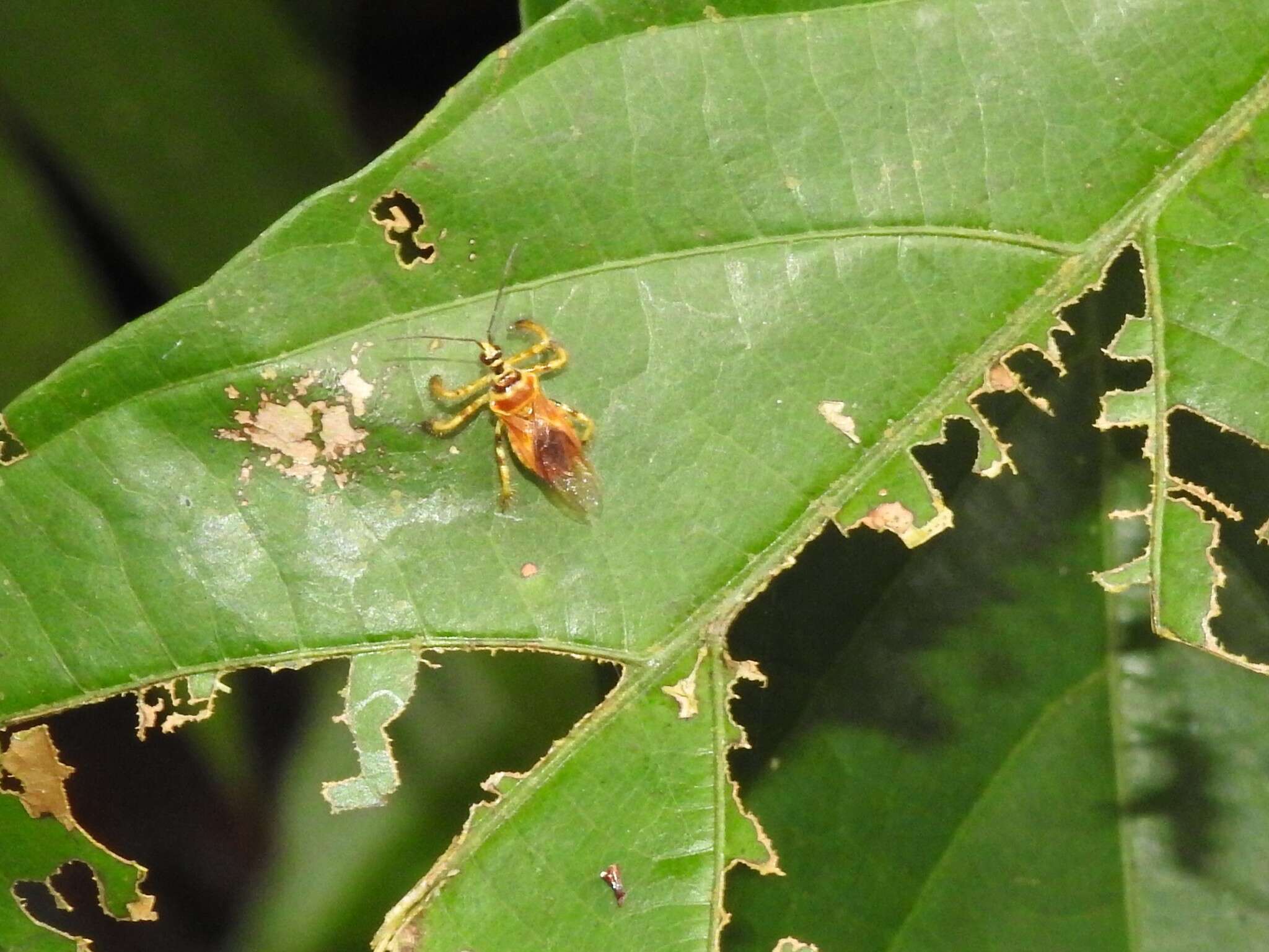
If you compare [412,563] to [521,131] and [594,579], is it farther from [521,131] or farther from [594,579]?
[521,131]

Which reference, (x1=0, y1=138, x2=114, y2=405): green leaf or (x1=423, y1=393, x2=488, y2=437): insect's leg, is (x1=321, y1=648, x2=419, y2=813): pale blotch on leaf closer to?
(x1=423, y1=393, x2=488, y2=437): insect's leg

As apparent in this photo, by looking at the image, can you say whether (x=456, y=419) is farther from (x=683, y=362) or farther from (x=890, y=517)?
(x=890, y=517)

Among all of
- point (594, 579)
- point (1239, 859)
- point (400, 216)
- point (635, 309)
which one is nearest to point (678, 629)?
point (594, 579)

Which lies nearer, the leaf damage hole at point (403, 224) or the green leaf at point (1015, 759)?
the leaf damage hole at point (403, 224)

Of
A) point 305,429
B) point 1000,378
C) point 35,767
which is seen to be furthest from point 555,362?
point 35,767

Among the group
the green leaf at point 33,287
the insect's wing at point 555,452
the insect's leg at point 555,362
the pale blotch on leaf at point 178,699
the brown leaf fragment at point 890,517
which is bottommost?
the pale blotch on leaf at point 178,699

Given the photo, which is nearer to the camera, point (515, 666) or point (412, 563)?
point (412, 563)

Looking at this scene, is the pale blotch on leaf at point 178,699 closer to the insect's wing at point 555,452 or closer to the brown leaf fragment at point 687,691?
the insect's wing at point 555,452

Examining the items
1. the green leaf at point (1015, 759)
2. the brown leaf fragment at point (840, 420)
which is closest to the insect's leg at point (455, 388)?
the brown leaf fragment at point (840, 420)
